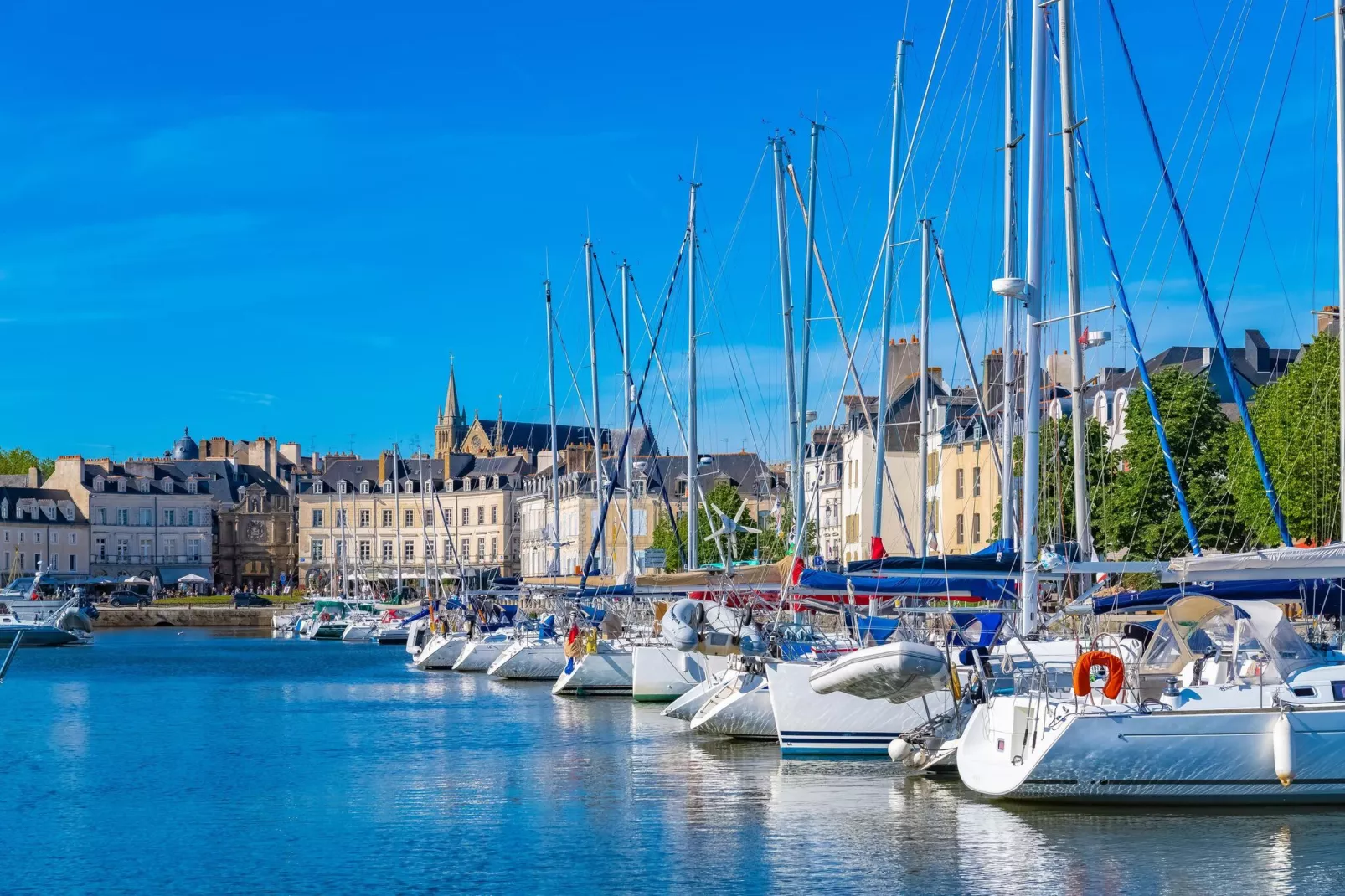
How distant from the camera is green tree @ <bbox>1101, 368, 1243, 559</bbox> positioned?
57.9 meters

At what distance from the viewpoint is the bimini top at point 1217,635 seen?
986 inches

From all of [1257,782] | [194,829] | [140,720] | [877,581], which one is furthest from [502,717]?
[1257,782]

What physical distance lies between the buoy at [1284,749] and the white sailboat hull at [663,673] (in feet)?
73.8

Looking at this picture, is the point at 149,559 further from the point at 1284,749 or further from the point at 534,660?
the point at 1284,749

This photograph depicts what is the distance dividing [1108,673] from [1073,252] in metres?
11.7

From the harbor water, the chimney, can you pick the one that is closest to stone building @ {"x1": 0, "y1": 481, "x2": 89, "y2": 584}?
the chimney

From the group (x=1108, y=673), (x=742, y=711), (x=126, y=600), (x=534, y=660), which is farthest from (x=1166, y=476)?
(x=126, y=600)

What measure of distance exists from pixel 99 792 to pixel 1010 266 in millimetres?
18112

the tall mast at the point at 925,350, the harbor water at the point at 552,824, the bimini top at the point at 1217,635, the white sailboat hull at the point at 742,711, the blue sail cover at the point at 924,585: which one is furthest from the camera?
the tall mast at the point at 925,350

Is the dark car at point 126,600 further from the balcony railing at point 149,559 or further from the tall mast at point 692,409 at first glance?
the tall mast at point 692,409

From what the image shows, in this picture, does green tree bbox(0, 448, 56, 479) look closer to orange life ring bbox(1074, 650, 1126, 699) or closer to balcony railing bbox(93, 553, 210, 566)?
balcony railing bbox(93, 553, 210, 566)

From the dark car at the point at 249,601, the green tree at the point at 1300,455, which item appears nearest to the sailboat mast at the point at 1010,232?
the green tree at the point at 1300,455

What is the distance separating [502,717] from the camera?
44250 mm

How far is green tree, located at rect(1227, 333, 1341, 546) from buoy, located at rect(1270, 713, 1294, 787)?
21.6 m
